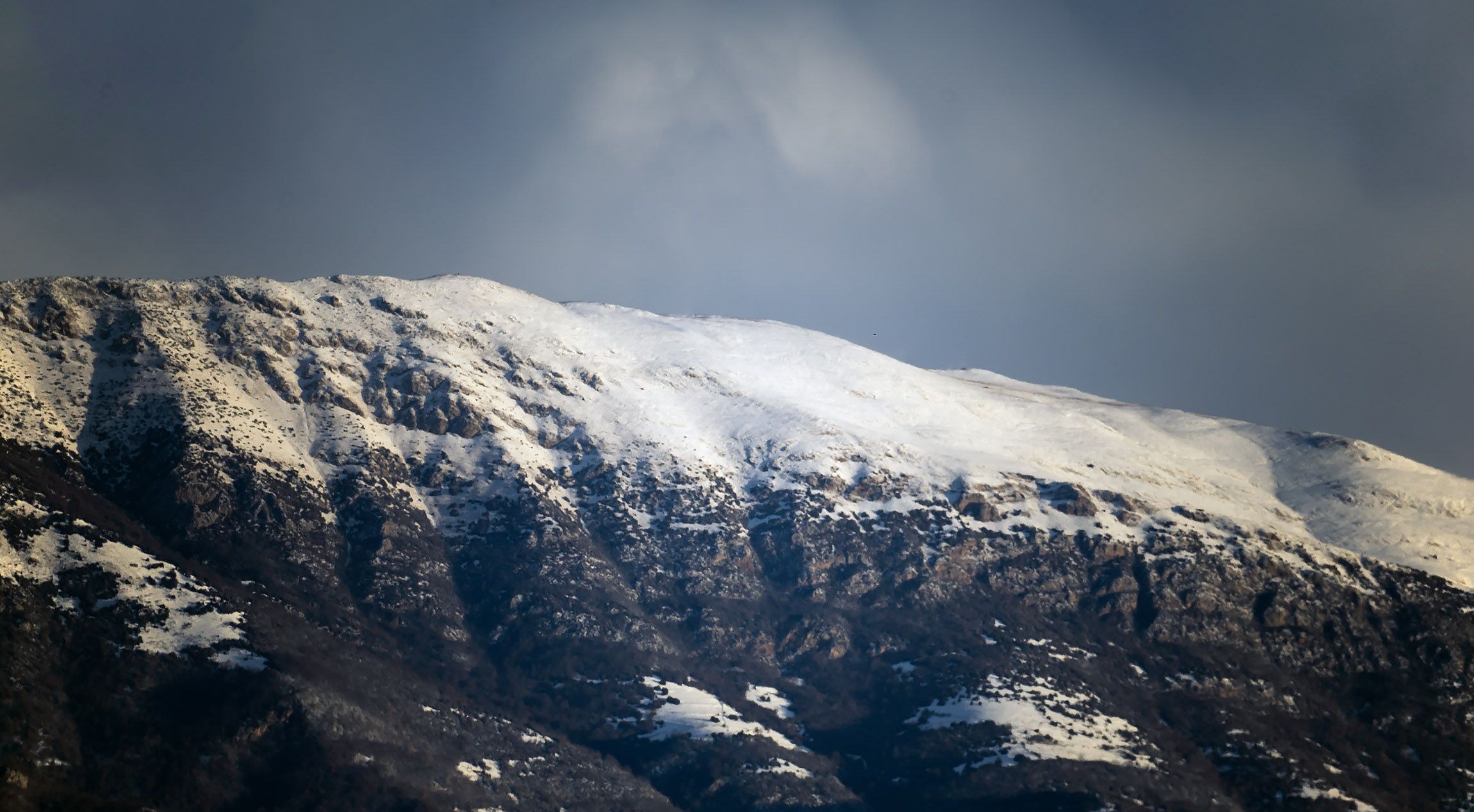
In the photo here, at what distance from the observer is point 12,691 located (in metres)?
200

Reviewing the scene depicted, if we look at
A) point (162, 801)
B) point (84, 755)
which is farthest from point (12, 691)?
point (162, 801)

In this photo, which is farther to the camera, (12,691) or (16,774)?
(12,691)

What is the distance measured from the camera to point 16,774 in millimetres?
181500

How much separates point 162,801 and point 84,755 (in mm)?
15476

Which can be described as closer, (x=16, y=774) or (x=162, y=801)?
(x=16, y=774)

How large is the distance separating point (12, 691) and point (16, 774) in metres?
22.9

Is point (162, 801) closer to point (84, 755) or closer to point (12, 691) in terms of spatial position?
point (84, 755)

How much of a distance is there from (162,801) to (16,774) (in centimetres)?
2331

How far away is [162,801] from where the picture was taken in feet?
647

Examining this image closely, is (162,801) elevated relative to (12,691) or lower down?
lower down

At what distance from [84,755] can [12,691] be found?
1605 cm

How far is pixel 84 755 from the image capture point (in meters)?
199

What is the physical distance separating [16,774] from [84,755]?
17.8 metres
